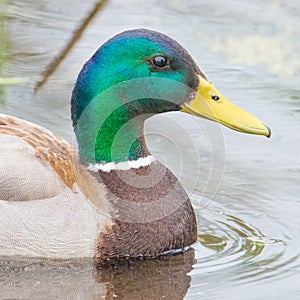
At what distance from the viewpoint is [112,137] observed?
A: 702 cm

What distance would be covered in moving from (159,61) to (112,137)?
57cm

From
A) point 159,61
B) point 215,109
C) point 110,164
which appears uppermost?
point 159,61

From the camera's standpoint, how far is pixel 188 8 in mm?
10539

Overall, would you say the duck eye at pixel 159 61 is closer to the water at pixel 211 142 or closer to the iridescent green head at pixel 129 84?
the iridescent green head at pixel 129 84

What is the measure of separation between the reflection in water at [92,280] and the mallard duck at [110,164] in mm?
82

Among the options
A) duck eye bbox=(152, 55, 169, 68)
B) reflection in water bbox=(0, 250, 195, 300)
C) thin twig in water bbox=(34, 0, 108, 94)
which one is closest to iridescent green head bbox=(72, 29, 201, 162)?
duck eye bbox=(152, 55, 169, 68)

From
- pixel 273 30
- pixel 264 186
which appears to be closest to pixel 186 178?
pixel 264 186

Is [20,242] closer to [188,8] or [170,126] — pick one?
[170,126]

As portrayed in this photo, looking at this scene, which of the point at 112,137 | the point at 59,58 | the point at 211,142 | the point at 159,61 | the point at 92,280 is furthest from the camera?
the point at 59,58

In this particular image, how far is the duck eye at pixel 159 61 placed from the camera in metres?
6.76

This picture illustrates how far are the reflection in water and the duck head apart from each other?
0.81 metres

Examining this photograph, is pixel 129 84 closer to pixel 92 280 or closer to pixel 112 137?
pixel 112 137

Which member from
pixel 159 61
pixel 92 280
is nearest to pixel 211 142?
pixel 159 61

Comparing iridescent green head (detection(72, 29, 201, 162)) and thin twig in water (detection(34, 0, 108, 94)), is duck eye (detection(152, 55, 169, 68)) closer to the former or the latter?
iridescent green head (detection(72, 29, 201, 162))
